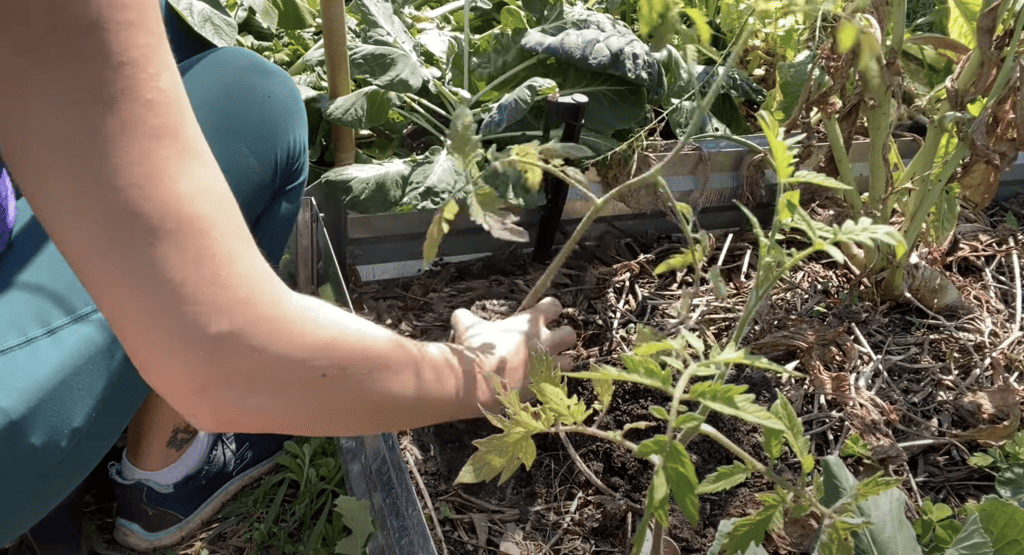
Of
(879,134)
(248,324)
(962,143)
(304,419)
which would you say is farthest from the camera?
(879,134)

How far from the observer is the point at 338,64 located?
1.74 meters

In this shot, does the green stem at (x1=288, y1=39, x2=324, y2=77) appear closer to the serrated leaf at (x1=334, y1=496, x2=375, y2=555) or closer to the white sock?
the white sock

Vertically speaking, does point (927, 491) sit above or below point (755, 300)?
below

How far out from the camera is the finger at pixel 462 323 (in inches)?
54.1

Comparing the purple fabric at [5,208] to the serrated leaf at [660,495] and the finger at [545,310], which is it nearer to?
the finger at [545,310]

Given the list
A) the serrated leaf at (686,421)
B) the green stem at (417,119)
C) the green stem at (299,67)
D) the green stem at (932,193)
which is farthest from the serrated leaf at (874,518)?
the green stem at (299,67)

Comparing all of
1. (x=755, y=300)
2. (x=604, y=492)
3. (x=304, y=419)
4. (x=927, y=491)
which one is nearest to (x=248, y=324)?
(x=304, y=419)

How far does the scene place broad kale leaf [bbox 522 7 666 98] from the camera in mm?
1770

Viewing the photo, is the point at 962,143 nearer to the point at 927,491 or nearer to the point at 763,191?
the point at 763,191

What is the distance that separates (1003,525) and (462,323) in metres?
0.89

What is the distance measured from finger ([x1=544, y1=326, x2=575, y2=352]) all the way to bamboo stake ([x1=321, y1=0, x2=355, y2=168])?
75cm

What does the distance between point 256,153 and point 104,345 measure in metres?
0.42

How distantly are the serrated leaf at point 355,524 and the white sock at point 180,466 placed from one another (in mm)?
326

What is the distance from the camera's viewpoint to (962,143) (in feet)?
4.95
